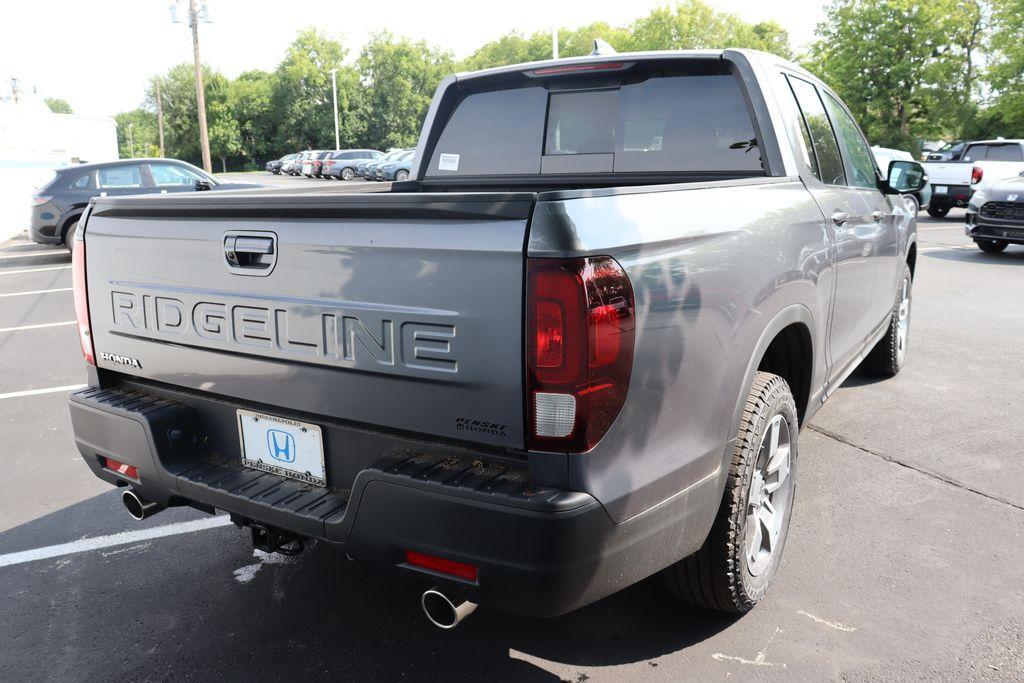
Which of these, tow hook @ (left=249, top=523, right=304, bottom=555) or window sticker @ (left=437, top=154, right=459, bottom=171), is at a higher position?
window sticker @ (left=437, top=154, right=459, bottom=171)

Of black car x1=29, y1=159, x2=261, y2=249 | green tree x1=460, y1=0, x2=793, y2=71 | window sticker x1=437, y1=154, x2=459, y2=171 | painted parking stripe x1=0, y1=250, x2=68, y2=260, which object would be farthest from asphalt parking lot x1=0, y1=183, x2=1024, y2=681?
green tree x1=460, y1=0, x2=793, y2=71

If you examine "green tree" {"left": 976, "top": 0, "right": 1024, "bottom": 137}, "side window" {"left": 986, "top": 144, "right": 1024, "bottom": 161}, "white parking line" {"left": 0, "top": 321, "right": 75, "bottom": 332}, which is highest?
"green tree" {"left": 976, "top": 0, "right": 1024, "bottom": 137}

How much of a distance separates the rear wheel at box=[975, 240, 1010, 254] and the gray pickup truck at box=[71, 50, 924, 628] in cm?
1169

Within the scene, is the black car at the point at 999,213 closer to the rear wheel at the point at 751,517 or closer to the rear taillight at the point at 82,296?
the rear wheel at the point at 751,517

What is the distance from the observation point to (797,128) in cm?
353

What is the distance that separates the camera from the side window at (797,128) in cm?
343

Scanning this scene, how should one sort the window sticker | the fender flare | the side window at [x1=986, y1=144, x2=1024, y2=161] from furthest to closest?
the side window at [x1=986, y1=144, x2=1024, y2=161]
the window sticker
the fender flare

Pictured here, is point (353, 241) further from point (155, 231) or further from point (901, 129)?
point (901, 129)

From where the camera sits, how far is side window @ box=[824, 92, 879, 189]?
4.27 metres

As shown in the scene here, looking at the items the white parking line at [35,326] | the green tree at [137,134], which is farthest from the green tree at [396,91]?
the white parking line at [35,326]

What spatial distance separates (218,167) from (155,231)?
93.4 metres

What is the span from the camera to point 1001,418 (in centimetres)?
506

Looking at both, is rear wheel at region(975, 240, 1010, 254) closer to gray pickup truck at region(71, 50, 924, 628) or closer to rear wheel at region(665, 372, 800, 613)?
gray pickup truck at region(71, 50, 924, 628)

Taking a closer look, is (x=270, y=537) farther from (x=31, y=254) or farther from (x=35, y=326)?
(x=31, y=254)
